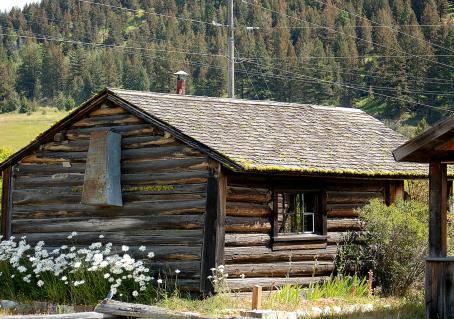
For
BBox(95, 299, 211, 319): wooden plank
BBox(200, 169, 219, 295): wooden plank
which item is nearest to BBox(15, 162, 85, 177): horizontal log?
BBox(200, 169, 219, 295): wooden plank

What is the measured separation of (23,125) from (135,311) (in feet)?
282

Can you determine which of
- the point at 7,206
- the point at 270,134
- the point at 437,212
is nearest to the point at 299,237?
the point at 270,134

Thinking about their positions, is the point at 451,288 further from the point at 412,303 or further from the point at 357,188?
the point at 357,188

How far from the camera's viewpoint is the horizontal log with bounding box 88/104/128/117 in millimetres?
20469

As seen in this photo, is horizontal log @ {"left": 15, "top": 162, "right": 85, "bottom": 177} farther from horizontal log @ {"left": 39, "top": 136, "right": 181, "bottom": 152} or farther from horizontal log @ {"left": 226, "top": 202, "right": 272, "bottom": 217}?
horizontal log @ {"left": 226, "top": 202, "right": 272, "bottom": 217}

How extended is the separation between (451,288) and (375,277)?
5890mm

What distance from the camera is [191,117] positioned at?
2028 cm

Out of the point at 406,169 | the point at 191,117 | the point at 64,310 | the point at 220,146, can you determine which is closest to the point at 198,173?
the point at 220,146

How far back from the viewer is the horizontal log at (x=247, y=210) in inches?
741

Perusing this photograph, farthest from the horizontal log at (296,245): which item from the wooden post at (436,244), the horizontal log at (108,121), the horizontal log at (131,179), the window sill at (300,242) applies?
the wooden post at (436,244)

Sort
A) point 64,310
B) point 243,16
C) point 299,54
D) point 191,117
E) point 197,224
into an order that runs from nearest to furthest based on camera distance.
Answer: point 64,310 < point 197,224 < point 191,117 < point 299,54 < point 243,16

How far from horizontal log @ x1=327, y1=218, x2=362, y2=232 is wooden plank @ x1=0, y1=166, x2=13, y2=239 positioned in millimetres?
7255

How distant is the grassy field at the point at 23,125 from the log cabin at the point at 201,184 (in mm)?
48995

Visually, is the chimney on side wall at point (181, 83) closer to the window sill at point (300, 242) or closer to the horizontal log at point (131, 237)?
the horizontal log at point (131, 237)
